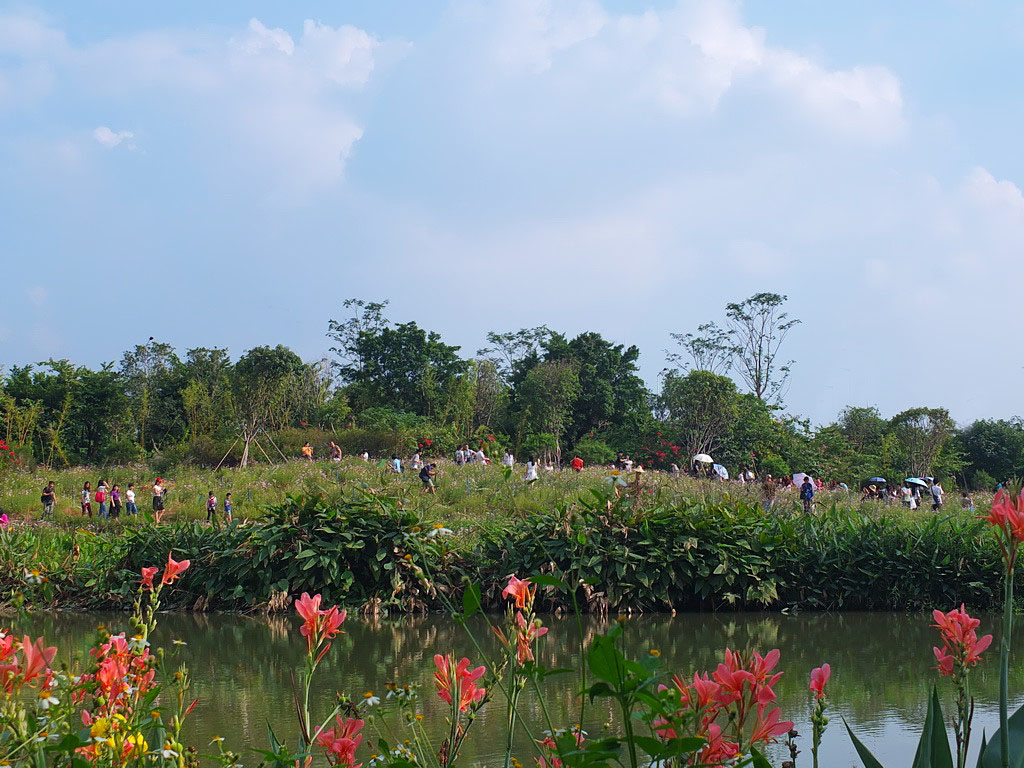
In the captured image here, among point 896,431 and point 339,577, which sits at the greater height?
point 896,431

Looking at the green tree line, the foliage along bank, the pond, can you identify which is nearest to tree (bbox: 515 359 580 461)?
the green tree line

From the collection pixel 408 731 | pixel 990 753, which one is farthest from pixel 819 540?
pixel 990 753

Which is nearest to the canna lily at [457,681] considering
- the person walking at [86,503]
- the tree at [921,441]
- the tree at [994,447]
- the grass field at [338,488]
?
the grass field at [338,488]

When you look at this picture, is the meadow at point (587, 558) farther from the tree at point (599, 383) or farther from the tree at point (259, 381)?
the tree at point (599, 383)

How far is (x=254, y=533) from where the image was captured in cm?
1055

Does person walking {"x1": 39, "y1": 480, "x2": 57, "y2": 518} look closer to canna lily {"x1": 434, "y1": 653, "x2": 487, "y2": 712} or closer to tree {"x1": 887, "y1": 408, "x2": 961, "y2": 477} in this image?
canna lily {"x1": 434, "y1": 653, "x2": 487, "y2": 712}

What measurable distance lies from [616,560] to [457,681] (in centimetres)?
814

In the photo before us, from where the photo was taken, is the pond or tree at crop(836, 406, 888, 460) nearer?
the pond

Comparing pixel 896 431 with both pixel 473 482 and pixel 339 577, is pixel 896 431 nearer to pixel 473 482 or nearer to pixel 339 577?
pixel 473 482

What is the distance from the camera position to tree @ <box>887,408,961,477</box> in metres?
33.5

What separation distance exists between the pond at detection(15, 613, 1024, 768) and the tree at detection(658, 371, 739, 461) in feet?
68.5

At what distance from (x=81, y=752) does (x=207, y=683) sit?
520 cm

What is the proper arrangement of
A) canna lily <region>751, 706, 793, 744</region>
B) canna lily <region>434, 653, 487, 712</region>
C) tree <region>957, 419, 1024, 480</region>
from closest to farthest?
canna lily <region>751, 706, 793, 744</region> → canna lily <region>434, 653, 487, 712</region> → tree <region>957, 419, 1024, 480</region>

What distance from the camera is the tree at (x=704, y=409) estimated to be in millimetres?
30703
